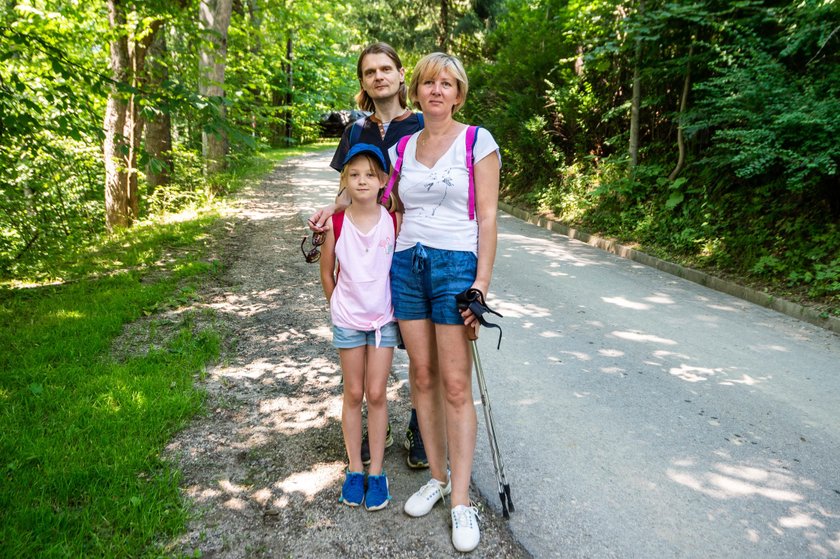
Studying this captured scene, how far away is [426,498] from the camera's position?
2.79 metres

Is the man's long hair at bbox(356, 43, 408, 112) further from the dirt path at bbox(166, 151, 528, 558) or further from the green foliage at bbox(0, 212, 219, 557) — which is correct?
the green foliage at bbox(0, 212, 219, 557)

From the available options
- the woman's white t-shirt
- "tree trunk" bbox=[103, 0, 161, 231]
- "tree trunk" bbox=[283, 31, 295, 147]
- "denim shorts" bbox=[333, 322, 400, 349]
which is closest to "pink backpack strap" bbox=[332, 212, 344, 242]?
the woman's white t-shirt

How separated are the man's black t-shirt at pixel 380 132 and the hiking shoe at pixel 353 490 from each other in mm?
1642

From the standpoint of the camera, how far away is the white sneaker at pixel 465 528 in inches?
98.9

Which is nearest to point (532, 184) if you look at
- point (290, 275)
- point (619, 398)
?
point (290, 275)

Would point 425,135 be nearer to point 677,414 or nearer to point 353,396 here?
point 353,396

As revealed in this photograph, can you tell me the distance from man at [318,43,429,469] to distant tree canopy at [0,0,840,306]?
273 centimetres

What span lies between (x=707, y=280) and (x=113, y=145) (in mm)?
9360

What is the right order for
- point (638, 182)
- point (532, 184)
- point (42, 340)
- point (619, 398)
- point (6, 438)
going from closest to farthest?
point (6, 438) < point (619, 398) < point (42, 340) < point (638, 182) < point (532, 184)

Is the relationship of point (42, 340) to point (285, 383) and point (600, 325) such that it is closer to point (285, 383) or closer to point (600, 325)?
point (285, 383)

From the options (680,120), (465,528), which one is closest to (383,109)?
(465,528)

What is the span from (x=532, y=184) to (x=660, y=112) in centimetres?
417

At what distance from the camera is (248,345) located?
4949mm

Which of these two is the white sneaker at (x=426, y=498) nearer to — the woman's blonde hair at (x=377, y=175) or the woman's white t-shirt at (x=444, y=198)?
the woman's white t-shirt at (x=444, y=198)
